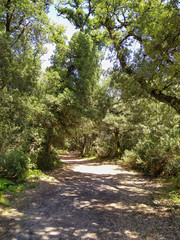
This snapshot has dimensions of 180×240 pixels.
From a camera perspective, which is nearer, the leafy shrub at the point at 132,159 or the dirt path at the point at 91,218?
the dirt path at the point at 91,218

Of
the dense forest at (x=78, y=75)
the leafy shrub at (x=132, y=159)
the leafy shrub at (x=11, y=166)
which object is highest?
the dense forest at (x=78, y=75)

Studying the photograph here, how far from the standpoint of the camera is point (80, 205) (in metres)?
4.97

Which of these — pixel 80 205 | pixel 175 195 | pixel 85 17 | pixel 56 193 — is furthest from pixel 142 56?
pixel 85 17

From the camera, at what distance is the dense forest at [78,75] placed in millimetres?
5203

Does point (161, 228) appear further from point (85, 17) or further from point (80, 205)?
point (85, 17)

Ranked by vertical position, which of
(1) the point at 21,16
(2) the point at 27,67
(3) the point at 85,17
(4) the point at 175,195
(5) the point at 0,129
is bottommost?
(4) the point at 175,195

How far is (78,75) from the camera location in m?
11.2

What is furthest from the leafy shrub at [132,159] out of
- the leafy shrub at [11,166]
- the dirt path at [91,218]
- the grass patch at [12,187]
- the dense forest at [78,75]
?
the leafy shrub at [11,166]

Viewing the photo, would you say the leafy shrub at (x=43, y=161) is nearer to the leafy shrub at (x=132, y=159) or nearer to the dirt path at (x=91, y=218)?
the dirt path at (x=91, y=218)

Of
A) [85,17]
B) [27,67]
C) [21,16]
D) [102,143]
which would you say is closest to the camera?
[27,67]

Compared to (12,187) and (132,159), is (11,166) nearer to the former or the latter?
(12,187)

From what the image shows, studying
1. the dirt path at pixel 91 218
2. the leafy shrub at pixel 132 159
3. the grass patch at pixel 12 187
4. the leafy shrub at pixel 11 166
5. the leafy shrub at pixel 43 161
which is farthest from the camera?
the leafy shrub at pixel 132 159

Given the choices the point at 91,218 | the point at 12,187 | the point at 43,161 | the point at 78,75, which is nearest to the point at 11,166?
the point at 12,187

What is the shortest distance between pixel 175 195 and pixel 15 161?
6.40 m
